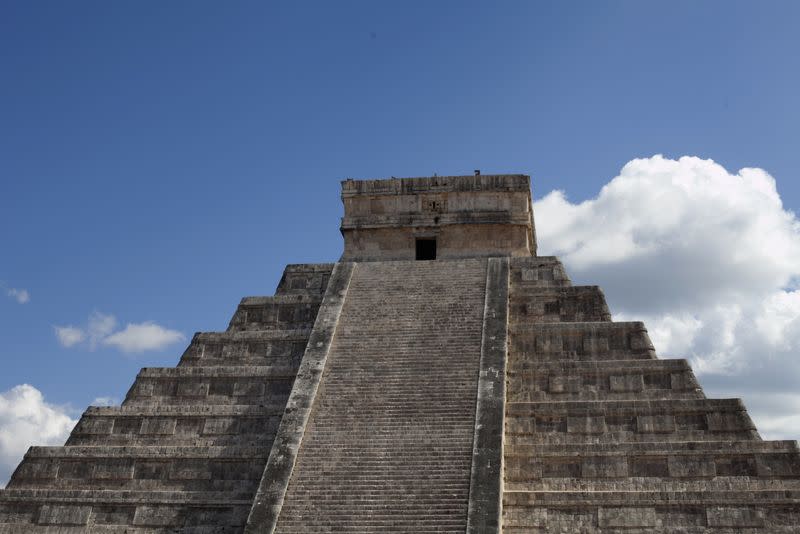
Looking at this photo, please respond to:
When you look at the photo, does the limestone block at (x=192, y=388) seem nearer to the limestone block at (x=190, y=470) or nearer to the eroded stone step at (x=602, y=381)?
the limestone block at (x=190, y=470)

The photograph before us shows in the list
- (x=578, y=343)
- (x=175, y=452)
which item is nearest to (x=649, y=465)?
(x=578, y=343)

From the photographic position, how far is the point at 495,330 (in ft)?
54.7

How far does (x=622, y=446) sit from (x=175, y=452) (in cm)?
734

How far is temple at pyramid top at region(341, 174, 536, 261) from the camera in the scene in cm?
2039

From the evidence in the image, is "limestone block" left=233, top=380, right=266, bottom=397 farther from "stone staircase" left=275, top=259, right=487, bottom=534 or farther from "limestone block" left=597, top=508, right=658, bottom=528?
"limestone block" left=597, top=508, right=658, bottom=528

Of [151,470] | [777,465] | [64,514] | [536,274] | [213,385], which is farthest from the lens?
[536,274]

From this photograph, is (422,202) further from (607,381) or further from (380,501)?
(380,501)

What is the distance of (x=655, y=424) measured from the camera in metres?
14.8

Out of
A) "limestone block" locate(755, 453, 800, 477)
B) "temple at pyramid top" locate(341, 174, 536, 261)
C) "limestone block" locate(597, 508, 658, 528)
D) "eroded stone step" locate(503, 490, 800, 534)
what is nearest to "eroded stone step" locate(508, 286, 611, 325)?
"temple at pyramid top" locate(341, 174, 536, 261)

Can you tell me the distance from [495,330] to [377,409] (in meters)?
2.88

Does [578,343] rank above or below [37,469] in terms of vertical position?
above

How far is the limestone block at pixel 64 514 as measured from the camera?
1518cm

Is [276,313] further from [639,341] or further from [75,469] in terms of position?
[639,341]

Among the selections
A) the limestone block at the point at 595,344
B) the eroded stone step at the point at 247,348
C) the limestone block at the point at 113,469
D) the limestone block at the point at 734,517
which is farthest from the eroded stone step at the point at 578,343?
the limestone block at the point at 113,469
